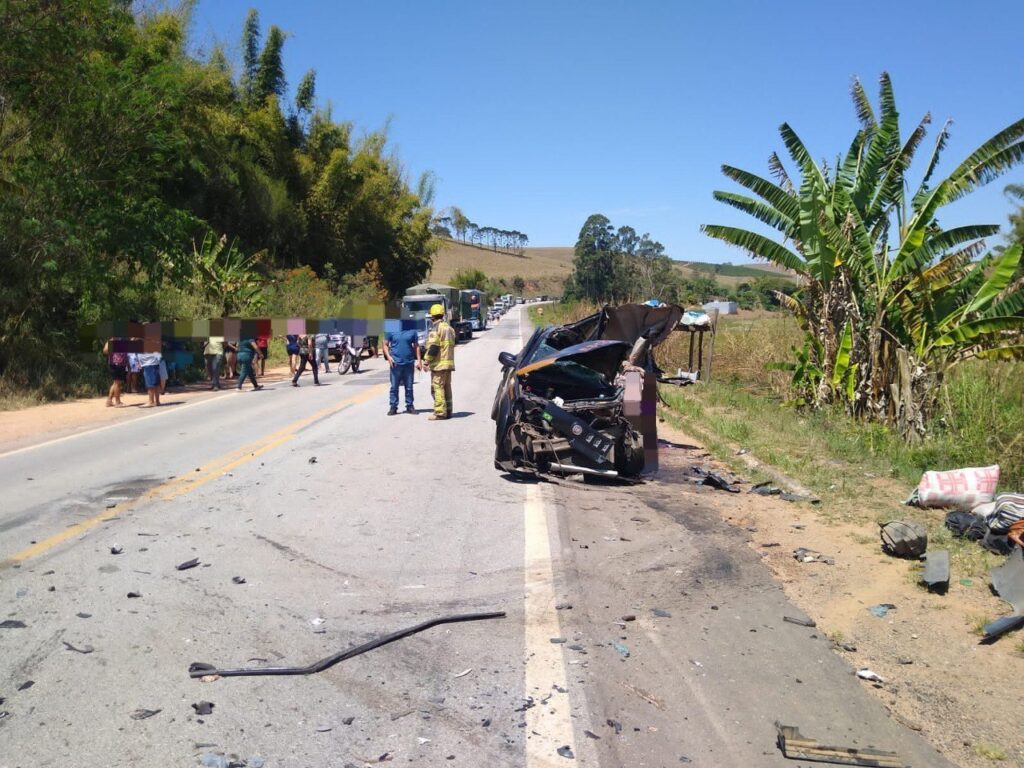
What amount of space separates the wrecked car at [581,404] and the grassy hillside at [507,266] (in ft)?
444

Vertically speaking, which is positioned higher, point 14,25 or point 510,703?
point 14,25

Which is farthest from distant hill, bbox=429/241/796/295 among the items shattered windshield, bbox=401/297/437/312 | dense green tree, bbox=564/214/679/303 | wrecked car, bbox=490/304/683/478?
wrecked car, bbox=490/304/683/478

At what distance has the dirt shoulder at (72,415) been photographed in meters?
13.7

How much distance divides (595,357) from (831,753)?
19.5 ft

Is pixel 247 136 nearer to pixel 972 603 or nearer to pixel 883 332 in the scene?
pixel 883 332

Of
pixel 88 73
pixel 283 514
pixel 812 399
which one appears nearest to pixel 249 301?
pixel 88 73

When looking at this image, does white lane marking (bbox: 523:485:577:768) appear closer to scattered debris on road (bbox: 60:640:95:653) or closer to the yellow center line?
scattered debris on road (bbox: 60:640:95:653)

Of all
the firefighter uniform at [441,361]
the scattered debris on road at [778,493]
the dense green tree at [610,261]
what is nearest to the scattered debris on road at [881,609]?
the scattered debris on road at [778,493]

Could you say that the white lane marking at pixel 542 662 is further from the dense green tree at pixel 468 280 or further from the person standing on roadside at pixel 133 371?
the dense green tree at pixel 468 280

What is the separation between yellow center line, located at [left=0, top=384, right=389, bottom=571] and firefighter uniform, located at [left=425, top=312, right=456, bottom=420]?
225 centimetres

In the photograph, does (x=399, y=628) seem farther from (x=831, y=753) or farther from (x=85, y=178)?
(x=85, y=178)

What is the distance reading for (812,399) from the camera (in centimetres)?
1477

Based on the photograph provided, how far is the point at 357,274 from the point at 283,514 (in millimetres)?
44042

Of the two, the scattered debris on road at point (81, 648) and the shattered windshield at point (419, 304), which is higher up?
the shattered windshield at point (419, 304)
